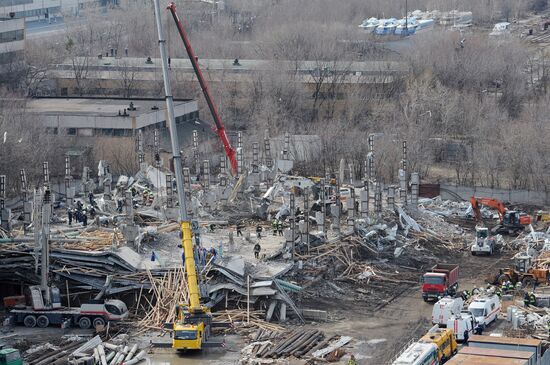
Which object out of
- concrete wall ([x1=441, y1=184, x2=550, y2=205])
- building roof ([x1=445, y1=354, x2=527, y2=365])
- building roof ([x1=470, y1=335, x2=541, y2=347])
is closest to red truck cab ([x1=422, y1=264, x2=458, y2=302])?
building roof ([x1=470, y1=335, x2=541, y2=347])

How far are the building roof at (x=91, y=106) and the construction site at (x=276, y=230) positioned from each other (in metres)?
0.18

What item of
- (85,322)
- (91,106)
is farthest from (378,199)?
(91,106)

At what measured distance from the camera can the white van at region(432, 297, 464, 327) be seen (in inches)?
1163

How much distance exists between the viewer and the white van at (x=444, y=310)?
29531 mm

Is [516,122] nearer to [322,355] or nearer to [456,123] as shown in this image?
[456,123]

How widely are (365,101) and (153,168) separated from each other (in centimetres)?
1800

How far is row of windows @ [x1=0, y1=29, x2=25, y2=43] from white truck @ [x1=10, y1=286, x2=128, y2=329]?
31.9m

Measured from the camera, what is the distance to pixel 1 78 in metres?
60.3

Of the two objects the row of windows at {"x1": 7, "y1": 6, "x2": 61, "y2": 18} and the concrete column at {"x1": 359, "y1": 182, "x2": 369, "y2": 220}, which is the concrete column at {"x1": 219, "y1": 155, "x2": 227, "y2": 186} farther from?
the row of windows at {"x1": 7, "y1": 6, "x2": 61, "y2": 18}

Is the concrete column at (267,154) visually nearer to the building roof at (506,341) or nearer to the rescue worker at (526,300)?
the rescue worker at (526,300)

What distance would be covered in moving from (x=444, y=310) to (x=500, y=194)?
14.9m

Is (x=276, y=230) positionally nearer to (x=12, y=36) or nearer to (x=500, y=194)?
(x=500, y=194)

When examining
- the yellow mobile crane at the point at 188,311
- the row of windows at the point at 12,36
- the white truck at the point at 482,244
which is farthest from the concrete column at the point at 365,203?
the row of windows at the point at 12,36

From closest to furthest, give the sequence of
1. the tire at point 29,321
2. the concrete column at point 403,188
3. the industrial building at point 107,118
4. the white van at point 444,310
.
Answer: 1. the white van at point 444,310
2. the tire at point 29,321
3. the concrete column at point 403,188
4. the industrial building at point 107,118
